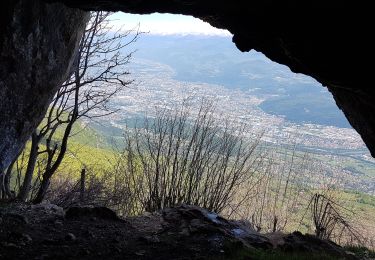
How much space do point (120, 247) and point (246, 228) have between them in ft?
9.78

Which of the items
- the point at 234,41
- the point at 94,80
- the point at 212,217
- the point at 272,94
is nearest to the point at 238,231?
the point at 212,217

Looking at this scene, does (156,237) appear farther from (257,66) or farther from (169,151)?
(257,66)

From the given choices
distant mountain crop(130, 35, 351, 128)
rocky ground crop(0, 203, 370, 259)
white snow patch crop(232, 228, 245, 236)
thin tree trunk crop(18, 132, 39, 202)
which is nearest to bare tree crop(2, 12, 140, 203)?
thin tree trunk crop(18, 132, 39, 202)

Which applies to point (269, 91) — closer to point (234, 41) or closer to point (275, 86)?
point (275, 86)

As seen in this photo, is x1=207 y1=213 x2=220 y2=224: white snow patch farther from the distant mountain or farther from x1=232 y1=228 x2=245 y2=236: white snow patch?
the distant mountain

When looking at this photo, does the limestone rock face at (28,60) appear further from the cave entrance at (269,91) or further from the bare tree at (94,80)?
the cave entrance at (269,91)

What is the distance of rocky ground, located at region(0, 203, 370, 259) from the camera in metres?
6.04

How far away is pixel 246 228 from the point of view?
27.9ft

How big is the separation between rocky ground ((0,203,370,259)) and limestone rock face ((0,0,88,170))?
4.28 feet

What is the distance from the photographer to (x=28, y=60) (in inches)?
258

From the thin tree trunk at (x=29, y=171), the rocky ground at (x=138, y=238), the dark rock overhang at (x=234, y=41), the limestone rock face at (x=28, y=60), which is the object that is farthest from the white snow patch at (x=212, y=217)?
the thin tree trunk at (x=29, y=171)

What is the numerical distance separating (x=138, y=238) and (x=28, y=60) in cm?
338

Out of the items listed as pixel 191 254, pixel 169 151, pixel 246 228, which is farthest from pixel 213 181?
pixel 191 254

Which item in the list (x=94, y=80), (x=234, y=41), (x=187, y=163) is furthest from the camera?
(x=94, y=80)
